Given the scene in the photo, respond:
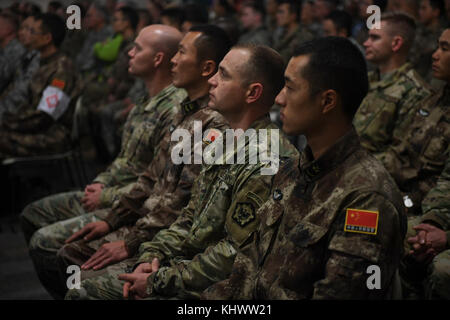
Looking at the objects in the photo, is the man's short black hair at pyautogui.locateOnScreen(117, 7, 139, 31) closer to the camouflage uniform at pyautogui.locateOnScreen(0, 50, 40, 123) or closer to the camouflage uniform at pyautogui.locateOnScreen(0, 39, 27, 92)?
the camouflage uniform at pyautogui.locateOnScreen(0, 39, 27, 92)

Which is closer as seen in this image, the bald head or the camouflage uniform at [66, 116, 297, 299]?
the camouflage uniform at [66, 116, 297, 299]

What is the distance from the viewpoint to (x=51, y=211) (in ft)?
9.28

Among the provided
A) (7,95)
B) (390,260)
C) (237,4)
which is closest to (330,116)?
(390,260)

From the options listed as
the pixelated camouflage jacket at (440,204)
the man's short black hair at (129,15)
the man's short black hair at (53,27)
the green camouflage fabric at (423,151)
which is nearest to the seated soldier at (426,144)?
the green camouflage fabric at (423,151)

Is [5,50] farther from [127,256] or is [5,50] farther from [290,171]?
[290,171]

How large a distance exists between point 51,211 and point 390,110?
5.67 feet

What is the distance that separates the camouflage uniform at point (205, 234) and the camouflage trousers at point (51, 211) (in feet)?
3.11

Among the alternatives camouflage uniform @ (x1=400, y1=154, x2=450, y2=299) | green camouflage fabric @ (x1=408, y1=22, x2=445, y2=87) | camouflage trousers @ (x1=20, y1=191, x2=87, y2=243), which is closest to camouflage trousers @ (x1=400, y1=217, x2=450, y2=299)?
camouflage uniform @ (x1=400, y1=154, x2=450, y2=299)

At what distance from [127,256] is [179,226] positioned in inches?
12.5

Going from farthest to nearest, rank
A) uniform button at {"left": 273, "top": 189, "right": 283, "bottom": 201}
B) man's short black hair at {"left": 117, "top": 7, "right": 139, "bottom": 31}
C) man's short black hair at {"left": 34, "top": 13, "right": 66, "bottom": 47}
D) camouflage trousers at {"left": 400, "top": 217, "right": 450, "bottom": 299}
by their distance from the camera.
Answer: man's short black hair at {"left": 117, "top": 7, "right": 139, "bottom": 31}, man's short black hair at {"left": 34, "top": 13, "right": 66, "bottom": 47}, camouflage trousers at {"left": 400, "top": 217, "right": 450, "bottom": 299}, uniform button at {"left": 273, "top": 189, "right": 283, "bottom": 201}

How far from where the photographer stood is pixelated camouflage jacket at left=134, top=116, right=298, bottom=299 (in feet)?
5.30

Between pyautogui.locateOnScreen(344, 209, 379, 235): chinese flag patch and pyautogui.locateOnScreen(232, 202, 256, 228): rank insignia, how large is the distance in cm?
37

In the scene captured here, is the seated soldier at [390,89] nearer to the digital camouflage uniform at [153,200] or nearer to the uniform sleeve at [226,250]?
the digital camouflage uniform at [153,200]

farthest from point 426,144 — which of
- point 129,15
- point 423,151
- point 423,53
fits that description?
point 129,15
